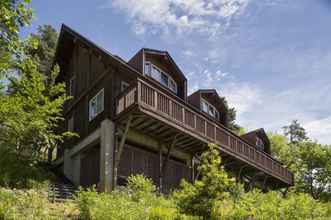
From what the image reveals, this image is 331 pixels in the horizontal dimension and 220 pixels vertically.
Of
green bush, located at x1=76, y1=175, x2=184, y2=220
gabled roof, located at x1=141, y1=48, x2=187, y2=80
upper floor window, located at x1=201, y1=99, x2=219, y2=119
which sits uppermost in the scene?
gabled roof, located at x1=141, y1=48, x2=187, y2=80

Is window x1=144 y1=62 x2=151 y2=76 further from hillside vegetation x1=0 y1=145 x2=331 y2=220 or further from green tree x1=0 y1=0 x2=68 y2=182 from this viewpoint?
hillside vegetation x1=0 y1=145 x2=331 y2=220

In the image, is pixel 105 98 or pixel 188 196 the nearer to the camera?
pixel 188 196

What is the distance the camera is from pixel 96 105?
19766 mm

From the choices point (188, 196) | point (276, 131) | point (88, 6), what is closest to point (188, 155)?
point (188, 196)

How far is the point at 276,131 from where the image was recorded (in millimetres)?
52938

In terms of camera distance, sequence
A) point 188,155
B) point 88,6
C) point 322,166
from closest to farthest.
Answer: point 88,6, point 188,155, point 322,166

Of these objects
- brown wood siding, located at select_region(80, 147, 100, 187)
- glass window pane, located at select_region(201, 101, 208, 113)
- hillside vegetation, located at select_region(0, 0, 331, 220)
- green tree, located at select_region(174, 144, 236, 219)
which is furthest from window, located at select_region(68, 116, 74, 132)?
green tree, located at select_region(174, 144, 236, 219)

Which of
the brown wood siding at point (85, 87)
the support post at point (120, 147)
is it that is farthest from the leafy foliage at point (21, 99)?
the support post at point (120, 147)

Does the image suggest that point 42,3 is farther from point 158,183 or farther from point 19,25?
point 158,183

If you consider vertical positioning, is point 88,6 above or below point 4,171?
above

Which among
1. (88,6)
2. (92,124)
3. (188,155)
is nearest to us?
(88,6)

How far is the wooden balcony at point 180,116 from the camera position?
49.1 feet

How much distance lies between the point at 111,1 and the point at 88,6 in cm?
117

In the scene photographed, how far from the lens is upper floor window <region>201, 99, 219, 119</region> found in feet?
85.5
